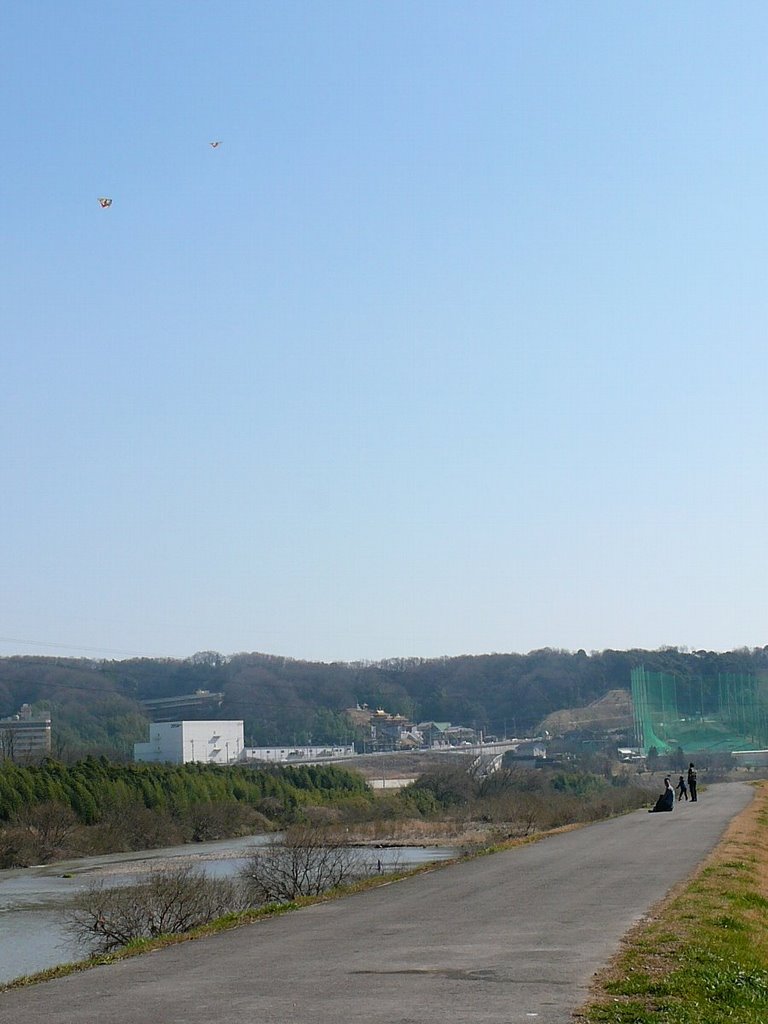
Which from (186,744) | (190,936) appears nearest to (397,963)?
(190,936)

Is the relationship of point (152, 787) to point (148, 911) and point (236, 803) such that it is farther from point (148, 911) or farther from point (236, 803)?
point (148, 911)

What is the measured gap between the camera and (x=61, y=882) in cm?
5662

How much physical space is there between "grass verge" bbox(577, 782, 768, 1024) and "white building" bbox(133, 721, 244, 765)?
12513 centimetres

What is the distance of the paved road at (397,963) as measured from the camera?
11008mm

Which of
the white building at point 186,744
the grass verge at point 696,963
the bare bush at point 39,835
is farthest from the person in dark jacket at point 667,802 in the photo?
the white building at point 186,744

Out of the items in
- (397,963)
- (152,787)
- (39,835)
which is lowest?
(39,835)

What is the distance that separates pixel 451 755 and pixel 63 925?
126 meters

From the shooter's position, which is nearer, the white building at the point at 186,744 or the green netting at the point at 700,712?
the green netting at the point at 700,712

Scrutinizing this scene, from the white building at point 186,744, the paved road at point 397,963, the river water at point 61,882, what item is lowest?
the river water at point 61,882

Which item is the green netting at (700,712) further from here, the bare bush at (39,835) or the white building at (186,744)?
the bare bush at (39,835)

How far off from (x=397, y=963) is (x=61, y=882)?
154 feet

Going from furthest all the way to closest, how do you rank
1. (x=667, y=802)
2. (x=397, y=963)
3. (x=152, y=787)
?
(x=152, y=787)
(x=667, y=802)
(x=397, y=963)

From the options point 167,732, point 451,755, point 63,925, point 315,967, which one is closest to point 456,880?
point 315,967

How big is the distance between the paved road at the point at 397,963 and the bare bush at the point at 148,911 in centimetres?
649
